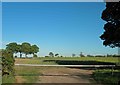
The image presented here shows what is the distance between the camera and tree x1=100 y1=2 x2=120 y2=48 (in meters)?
29.5

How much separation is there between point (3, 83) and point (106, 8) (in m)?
21.1

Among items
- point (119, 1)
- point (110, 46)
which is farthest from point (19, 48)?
point (119, 1)

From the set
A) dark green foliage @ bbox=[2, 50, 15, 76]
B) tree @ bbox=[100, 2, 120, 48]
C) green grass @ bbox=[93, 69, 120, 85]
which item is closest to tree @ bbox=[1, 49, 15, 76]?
dark green foliage @ bbox=[2, 50, 15, 76]

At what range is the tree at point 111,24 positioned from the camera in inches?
1163

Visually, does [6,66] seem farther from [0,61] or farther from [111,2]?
[111,2]

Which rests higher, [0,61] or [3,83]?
[0,61]

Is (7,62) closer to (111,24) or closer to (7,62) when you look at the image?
(7,62)

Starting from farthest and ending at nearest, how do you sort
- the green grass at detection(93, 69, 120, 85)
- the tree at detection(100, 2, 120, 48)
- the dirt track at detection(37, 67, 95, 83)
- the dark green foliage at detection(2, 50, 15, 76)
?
the tree at detection(100, 2, 120, 48) → the dark green foliage at detection(2, 50, 15, 76) → the dirt track at detection(37, 67, 95, 83) → the green grass at detection(93, 69, 120, 85)

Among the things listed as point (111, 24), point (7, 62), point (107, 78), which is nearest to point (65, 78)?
point (107, 78)

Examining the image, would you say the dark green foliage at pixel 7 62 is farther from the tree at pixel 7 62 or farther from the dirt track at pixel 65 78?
the dirt track at pixel 65 78

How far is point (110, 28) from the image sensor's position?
31672 millimetres

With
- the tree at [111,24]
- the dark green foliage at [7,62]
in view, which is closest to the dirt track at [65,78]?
the dark green foliage at [7,62]

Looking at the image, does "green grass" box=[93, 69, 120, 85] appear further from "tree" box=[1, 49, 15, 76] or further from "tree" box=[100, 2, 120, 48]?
"tree" box=[100, 2, 120, 48]

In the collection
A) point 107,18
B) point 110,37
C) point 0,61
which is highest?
point 107,18
